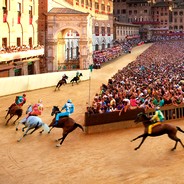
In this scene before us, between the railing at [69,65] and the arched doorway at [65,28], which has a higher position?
the arched doorway at [65,28]

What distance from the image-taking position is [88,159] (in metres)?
13.6

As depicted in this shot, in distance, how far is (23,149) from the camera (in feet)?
49.1

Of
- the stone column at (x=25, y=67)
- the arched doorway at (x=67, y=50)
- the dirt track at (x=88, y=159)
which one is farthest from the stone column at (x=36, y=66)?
the dirt track at (x=88, y=159)

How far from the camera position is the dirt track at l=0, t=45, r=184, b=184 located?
11617 mm

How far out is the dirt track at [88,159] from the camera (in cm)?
1162

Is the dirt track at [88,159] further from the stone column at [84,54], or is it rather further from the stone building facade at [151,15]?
the stone building facade at [151,15]

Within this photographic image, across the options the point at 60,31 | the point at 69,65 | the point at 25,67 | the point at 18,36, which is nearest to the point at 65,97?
the point at 25,67

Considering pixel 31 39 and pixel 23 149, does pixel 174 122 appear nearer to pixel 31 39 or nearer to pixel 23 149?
pixel 23 149

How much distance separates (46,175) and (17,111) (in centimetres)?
778

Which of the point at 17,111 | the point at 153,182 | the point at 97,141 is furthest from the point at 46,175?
the point at 17,111

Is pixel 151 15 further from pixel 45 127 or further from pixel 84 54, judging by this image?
pixel 45 127

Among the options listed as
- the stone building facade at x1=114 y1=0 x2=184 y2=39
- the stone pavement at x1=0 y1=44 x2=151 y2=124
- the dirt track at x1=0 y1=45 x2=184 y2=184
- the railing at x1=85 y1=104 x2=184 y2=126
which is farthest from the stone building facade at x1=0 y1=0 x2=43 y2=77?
the stone building facade at x1=114 y1=0 x2=184 y2=39

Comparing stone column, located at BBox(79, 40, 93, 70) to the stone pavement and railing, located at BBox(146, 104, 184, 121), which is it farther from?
railing, located at BBox(146, 104, 184, 121)

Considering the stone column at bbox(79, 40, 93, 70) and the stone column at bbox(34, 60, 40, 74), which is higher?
the stone column at bbox(79, 40, 93, 70)
